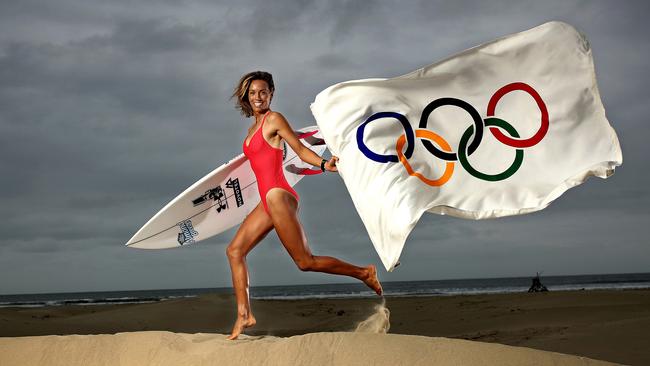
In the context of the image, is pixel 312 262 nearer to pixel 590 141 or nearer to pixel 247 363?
pixel 247 363

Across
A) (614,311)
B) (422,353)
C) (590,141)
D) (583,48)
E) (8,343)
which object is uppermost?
(583,48)

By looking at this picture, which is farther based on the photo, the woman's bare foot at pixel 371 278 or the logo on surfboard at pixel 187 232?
the logo on surfboard at pixel 187 232

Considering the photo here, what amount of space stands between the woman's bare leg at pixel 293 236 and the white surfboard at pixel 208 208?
3.01 feet

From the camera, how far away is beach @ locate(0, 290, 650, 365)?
14.8 feet

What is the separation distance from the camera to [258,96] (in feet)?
17.3

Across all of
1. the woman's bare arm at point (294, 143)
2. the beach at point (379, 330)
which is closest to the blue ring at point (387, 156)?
the woman's bare arm at point (294, 143)

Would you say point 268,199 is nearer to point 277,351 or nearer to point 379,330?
point 277,351

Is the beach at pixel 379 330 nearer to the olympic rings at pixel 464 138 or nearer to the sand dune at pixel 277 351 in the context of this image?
the sand dune at pixel 277 351

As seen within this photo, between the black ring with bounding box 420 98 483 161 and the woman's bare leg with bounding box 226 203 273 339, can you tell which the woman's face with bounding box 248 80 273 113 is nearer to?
the woman's bare leg with bounding box 226 203 273 339

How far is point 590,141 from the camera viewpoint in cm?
495

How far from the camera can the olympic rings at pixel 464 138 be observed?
4848mm

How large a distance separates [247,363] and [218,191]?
1.86 m

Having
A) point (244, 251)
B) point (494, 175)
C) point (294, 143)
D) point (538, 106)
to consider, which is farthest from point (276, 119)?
point (538, 106)

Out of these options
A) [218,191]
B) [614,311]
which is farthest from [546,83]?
[614,311]
